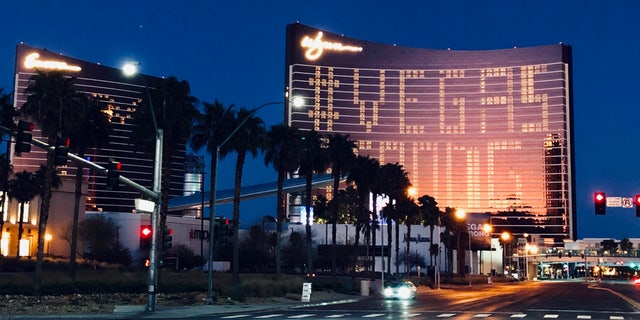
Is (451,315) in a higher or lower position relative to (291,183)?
lower

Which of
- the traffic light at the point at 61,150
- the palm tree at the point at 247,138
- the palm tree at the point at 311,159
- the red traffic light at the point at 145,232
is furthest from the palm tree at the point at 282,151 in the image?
the traffic light at the point at 61,150

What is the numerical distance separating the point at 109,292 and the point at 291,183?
12122 cm

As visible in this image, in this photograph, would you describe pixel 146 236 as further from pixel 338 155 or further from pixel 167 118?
pixel 338 155

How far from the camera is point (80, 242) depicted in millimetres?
100875

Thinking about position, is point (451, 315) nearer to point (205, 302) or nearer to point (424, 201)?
point (205, 302)

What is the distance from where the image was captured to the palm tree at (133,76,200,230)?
5000 cm

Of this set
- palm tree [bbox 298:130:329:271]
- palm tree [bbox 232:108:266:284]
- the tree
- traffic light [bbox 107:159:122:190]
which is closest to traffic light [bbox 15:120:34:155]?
traffic light [bbox 107:159:122:190]

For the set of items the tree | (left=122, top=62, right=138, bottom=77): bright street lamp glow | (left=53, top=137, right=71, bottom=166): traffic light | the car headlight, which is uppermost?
(left=122, top=62, right=138, bottom=77): bright street lamp glow

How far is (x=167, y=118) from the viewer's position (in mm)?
50156

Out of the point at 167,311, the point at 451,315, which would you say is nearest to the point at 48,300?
the point at 167,311

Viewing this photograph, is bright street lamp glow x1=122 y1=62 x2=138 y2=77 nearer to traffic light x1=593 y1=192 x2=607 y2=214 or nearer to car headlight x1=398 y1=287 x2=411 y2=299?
traffic light x1=593 y1=192 x2=607 y2=214

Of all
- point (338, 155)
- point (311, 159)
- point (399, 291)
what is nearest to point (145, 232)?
point (399, 291)

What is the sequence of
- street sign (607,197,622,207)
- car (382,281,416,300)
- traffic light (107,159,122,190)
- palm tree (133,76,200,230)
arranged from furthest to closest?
car (382,281,416,300)
palm tree (133,76,200,230)
street sign (607,197,622,207)
traffic light (107,159,122,190)

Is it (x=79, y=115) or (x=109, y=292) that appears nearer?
(x=109, y=292)
